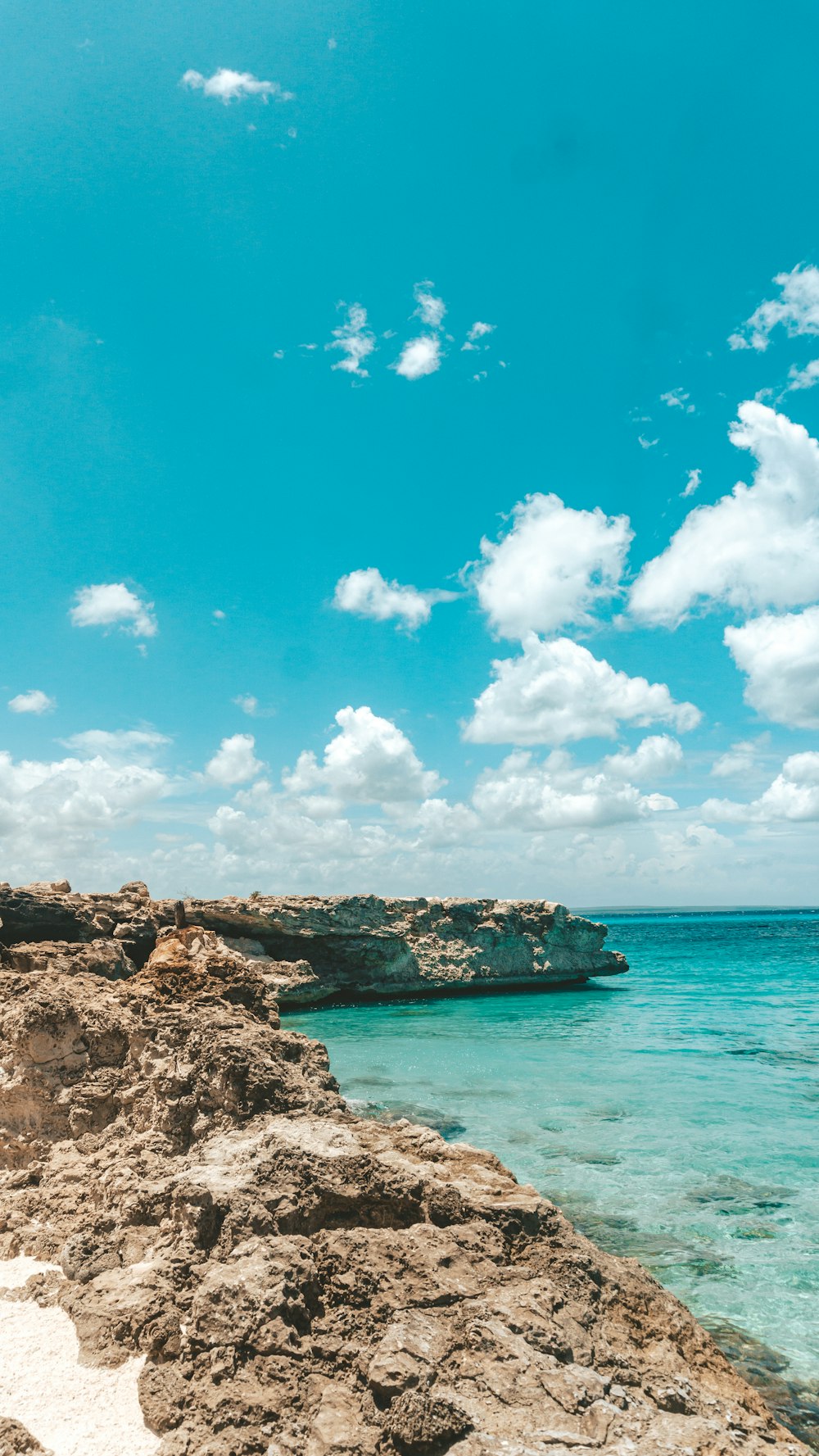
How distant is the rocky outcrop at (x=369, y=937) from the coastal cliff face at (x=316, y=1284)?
735 inches

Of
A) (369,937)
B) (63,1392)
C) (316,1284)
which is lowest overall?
(369,937)

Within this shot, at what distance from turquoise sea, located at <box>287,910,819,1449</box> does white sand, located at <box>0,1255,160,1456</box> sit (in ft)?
14.0

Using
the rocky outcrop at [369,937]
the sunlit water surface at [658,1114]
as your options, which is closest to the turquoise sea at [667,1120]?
the sunlit water surface at [658,1114]

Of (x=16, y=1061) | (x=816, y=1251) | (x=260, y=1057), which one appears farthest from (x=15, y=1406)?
(x=816, y=1251)

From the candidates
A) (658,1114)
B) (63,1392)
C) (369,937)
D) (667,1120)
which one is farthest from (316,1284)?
(369,937)

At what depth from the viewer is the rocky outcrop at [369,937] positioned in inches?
1060

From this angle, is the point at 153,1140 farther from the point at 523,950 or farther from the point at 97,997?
the point at 523,950

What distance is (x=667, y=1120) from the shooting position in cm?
1277

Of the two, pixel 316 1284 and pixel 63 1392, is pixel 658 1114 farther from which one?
pixel 63 1392

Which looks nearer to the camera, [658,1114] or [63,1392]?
[63,1392]

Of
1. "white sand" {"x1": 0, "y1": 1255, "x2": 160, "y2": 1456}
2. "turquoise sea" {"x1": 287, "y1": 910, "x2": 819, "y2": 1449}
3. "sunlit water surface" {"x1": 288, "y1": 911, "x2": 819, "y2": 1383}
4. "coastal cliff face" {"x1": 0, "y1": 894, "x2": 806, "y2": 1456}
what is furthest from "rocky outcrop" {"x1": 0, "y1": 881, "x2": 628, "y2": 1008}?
"white sand" {"x1": 0, "y1": 1255, "x2": 160, "y2": 1456}

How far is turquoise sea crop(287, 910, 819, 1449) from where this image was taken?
22.3 ft

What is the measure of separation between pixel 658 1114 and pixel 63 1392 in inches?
463

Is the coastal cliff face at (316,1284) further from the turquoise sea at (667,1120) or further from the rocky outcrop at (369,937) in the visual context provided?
the rocky outcrop at (369,937)
